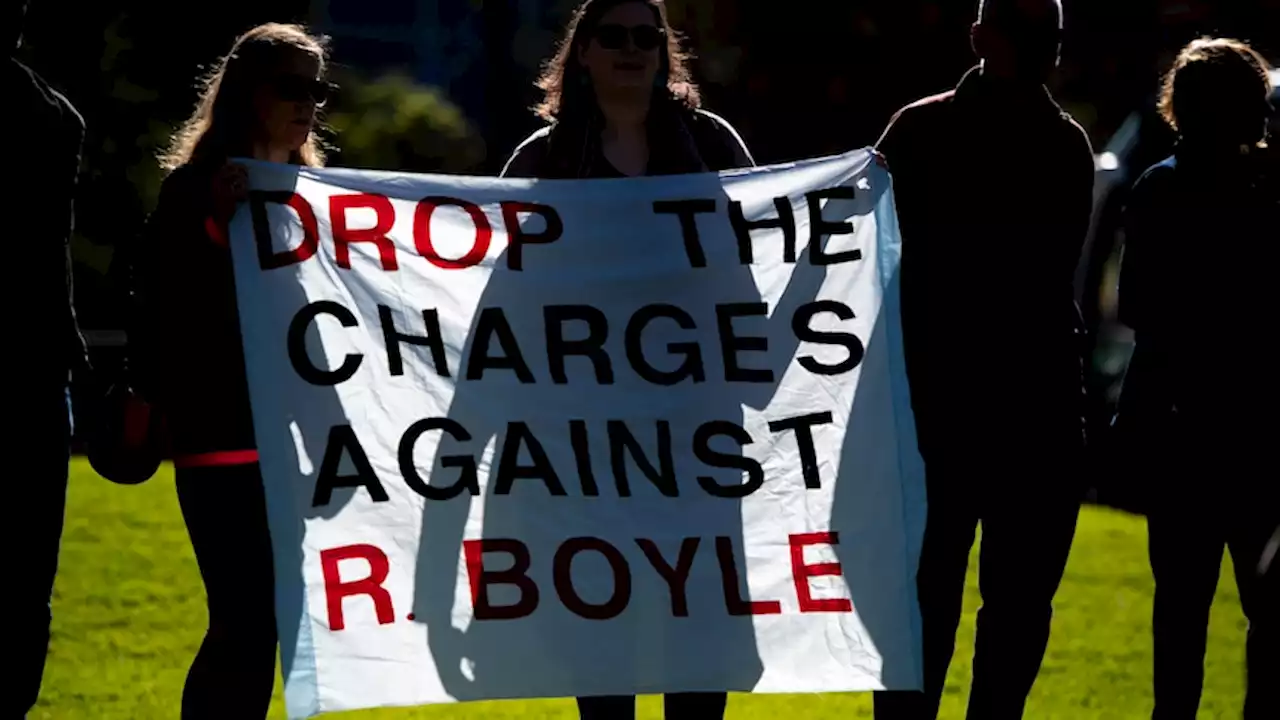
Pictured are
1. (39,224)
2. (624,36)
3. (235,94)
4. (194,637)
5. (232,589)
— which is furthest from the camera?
(194,637)

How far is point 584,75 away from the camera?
229 inches

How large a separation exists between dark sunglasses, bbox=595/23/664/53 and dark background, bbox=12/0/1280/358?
34.4 feet

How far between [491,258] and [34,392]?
1152mm

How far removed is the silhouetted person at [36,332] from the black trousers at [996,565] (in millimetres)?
2042

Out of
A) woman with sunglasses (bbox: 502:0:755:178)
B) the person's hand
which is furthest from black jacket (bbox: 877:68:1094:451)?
the person's hand

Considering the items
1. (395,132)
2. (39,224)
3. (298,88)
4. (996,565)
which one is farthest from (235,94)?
(395,132)

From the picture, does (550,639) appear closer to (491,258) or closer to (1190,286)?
(491,258)

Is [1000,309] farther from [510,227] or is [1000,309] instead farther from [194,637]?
[194,637]

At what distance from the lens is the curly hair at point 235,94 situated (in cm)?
544

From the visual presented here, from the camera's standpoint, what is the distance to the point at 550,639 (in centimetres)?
562

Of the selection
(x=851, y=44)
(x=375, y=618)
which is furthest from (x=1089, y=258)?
(x=375, y=618)

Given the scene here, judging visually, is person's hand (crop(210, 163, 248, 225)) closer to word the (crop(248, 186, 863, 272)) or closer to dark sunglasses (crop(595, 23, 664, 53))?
word the (crop(248, 186, 863, 272))

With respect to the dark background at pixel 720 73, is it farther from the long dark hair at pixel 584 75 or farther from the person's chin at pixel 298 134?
the person's chin at pixel 298 134

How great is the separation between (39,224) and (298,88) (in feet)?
2.16
